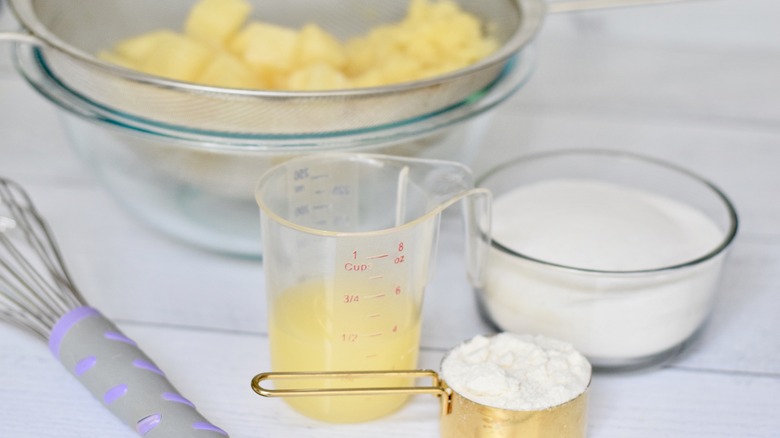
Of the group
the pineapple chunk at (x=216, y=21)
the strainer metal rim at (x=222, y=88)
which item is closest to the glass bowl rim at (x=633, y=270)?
the strainer metal rim at (x=222, y=88)

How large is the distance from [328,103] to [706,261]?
346 mm

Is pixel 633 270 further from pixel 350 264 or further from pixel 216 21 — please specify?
pixel 216 21

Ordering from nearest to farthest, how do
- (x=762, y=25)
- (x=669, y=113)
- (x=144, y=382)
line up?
(x=144, y=382) < (x=669, y=113) < (x=762, y=25)

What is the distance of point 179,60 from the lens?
96cm

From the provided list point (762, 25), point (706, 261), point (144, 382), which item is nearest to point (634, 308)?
point (706, 261)

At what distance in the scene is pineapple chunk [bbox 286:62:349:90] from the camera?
957 mm

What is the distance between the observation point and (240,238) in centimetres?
99

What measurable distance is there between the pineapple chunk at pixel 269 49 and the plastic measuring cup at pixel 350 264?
0.26 m

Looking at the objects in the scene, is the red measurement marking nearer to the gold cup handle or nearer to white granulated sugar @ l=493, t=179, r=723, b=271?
the gold cup handle

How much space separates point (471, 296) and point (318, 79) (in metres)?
0.26

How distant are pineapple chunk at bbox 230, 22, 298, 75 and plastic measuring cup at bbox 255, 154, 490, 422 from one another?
0.86 feet

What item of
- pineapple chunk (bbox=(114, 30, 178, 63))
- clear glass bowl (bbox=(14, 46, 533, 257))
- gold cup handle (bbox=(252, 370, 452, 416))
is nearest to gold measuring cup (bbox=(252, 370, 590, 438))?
gold cup handle (bbox=(252, 370, 452, 416))

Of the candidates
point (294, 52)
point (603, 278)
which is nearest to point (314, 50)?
point (294, 52)

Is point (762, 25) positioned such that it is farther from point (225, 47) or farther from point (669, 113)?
point (225, 47)
